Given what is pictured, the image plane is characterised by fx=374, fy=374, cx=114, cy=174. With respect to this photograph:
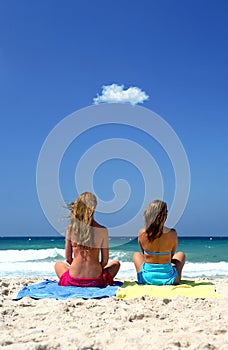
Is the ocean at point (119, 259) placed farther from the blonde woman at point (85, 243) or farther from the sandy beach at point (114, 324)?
the sandy beach at point (114, 324)

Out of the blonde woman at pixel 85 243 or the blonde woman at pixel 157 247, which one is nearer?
the blonde woman at pixel 85 243

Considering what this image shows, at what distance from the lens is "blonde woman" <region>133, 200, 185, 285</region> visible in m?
4.82

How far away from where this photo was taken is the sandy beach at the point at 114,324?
2.69 metres

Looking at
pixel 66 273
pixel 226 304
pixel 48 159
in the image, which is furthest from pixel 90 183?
pixel 226 304

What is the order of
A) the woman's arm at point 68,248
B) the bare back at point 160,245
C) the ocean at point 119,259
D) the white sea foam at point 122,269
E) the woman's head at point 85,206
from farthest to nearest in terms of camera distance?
the ocean at point 119,259
the white sea foam at point 122,269
the bare back at point 160,245
the woman's arm at point 68,248
the woman's head at point 85,206

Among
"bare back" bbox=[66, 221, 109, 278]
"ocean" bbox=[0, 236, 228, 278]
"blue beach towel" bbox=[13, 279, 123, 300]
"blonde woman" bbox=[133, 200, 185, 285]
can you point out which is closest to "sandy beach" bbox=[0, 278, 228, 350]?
"blue beach towel" bbox=[13, 279, 123, 300]

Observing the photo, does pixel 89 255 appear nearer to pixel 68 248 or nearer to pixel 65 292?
pixel 68 248

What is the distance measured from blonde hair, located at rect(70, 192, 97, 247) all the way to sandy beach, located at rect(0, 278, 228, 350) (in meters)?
0.79

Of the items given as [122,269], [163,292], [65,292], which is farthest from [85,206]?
[122,269]

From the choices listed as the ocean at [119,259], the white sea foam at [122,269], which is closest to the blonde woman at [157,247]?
the white sea foam at [122,269]

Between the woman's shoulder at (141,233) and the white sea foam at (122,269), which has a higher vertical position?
the woman's shoulder at (141,233)

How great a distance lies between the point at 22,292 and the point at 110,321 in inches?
66.4

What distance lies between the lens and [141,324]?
323 centimetres

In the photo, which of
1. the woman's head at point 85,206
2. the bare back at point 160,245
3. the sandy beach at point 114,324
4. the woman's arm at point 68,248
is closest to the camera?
the sandy beach at point 114,324
